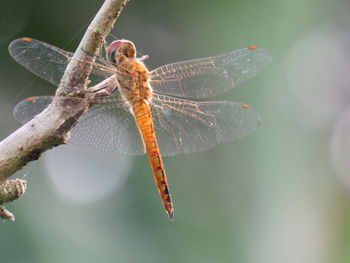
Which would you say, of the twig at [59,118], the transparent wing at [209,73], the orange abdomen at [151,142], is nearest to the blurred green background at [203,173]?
the orange abdomen at [151,142]

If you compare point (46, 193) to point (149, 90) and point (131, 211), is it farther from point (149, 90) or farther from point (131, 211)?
point (149, 90)

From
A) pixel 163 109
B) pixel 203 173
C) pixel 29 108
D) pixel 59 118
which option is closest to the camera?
pixel 59 118

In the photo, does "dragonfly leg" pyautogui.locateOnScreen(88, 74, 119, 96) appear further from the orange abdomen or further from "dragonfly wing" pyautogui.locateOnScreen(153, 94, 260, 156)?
"dragonfly wing" pyautogui.locateOnScreen(153, 94, 260, 156)

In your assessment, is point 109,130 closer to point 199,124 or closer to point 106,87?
point 106,87

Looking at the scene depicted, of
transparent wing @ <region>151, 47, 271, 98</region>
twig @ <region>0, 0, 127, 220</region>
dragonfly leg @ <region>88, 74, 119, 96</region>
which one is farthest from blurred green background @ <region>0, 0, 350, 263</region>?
twig @ <region>0, 0, 127, 220</region>

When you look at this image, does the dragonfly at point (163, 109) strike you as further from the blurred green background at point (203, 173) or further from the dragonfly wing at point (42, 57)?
the blurred green background at point (203, 173)

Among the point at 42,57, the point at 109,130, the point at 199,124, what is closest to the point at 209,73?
the point at 199,124
